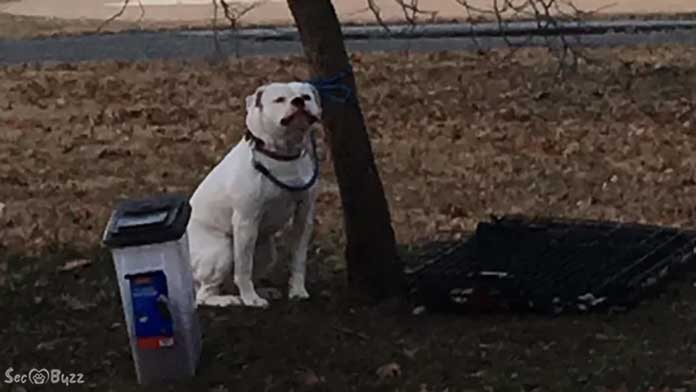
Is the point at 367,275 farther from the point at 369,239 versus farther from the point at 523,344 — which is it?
the point at 523,344

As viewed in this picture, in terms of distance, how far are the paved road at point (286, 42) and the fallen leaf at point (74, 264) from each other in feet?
26.9

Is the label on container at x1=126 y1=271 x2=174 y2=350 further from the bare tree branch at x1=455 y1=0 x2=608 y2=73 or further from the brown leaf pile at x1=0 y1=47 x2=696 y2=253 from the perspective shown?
the brown leaf pile at x1=0 y1=47 x2=696 y2=253

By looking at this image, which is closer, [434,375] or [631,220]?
[434,375]

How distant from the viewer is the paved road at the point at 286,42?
1662 cm

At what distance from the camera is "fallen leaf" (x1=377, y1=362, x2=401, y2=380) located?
559cm

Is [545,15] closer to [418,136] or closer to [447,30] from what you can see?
[418,136]

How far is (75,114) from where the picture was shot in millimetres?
13125

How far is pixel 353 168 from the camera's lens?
6.40m

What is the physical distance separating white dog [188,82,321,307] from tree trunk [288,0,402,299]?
13cm

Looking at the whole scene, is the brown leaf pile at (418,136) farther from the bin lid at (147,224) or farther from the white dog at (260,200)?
the bin lid at (147,224)

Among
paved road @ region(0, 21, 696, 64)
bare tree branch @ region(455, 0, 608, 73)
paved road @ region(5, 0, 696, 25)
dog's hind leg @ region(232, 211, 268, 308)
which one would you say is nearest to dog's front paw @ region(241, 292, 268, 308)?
dog's hind leg @ region(232, 211, 268, 308)

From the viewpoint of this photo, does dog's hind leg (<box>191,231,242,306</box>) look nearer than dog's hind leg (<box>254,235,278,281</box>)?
Yes

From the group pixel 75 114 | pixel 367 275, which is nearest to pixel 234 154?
pixel 367 275

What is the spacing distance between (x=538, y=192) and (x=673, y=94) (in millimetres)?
3932
